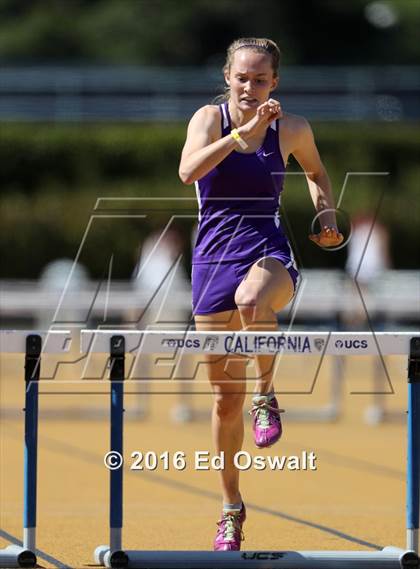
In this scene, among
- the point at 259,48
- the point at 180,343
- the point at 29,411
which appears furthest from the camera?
the point at 259,48

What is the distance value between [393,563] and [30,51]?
4034 centimetres

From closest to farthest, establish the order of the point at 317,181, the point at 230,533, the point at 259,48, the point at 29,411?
the point at 29,411, the point at 259,48, the point at 230,533, the point at 317,181

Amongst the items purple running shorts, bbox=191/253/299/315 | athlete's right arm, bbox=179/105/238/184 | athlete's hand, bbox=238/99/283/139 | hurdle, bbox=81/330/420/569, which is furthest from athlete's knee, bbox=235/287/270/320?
athlete's hand, bbox=238/99/283/139

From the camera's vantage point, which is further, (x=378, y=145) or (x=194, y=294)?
(x=378, y=145)

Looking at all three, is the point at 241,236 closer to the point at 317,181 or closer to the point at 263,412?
the point at 317,181

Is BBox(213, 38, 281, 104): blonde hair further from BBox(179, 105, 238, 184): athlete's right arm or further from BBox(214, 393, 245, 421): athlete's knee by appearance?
BBox(214, 393, 245, 421): athlete's knee

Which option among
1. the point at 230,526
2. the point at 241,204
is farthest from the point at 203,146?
the point at 230,526

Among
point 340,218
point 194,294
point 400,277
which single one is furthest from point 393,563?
point 400,277

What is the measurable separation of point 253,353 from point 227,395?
612 mm

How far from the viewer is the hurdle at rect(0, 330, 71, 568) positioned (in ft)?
18.7

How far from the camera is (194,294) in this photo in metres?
6.23

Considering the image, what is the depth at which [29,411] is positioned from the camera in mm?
5762

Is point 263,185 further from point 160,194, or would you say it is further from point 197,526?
point 160,194

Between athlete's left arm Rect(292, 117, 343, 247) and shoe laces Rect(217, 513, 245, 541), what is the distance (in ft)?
4.30
